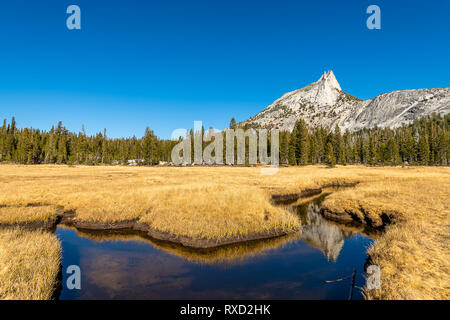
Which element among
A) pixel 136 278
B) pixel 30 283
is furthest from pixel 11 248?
pixel 136 278

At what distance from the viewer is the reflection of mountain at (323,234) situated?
15.1 m

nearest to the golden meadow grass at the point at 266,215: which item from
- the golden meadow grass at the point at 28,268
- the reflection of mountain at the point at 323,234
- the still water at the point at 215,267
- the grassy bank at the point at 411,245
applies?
the grassy bank at the point at 411,245

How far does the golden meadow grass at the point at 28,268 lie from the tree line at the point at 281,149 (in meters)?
88.8

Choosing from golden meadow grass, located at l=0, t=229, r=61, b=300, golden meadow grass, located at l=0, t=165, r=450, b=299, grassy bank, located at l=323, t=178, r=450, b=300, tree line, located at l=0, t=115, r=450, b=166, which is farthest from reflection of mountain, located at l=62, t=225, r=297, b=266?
tree line, located at l=0, t=115, r=450, b=166

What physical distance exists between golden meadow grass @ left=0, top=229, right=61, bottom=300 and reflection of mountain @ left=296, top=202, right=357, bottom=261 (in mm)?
14326

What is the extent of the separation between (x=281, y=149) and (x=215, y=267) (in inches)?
3673

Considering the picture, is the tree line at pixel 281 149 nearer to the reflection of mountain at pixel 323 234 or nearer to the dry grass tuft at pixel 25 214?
the reflection of mountain at pixel 323 234

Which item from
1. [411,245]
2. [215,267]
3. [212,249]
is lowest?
[215,267]

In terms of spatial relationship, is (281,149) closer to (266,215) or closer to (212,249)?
(266,215)

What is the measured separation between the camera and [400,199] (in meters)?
21.1

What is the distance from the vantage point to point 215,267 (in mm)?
12312

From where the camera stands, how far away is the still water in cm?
1005

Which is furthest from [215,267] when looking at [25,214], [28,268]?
[25,214]

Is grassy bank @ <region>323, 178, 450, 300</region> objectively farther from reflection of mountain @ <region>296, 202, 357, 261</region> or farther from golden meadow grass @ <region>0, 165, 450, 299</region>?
reflection of mountain @ <region>296, 202, 357, 261</region>
